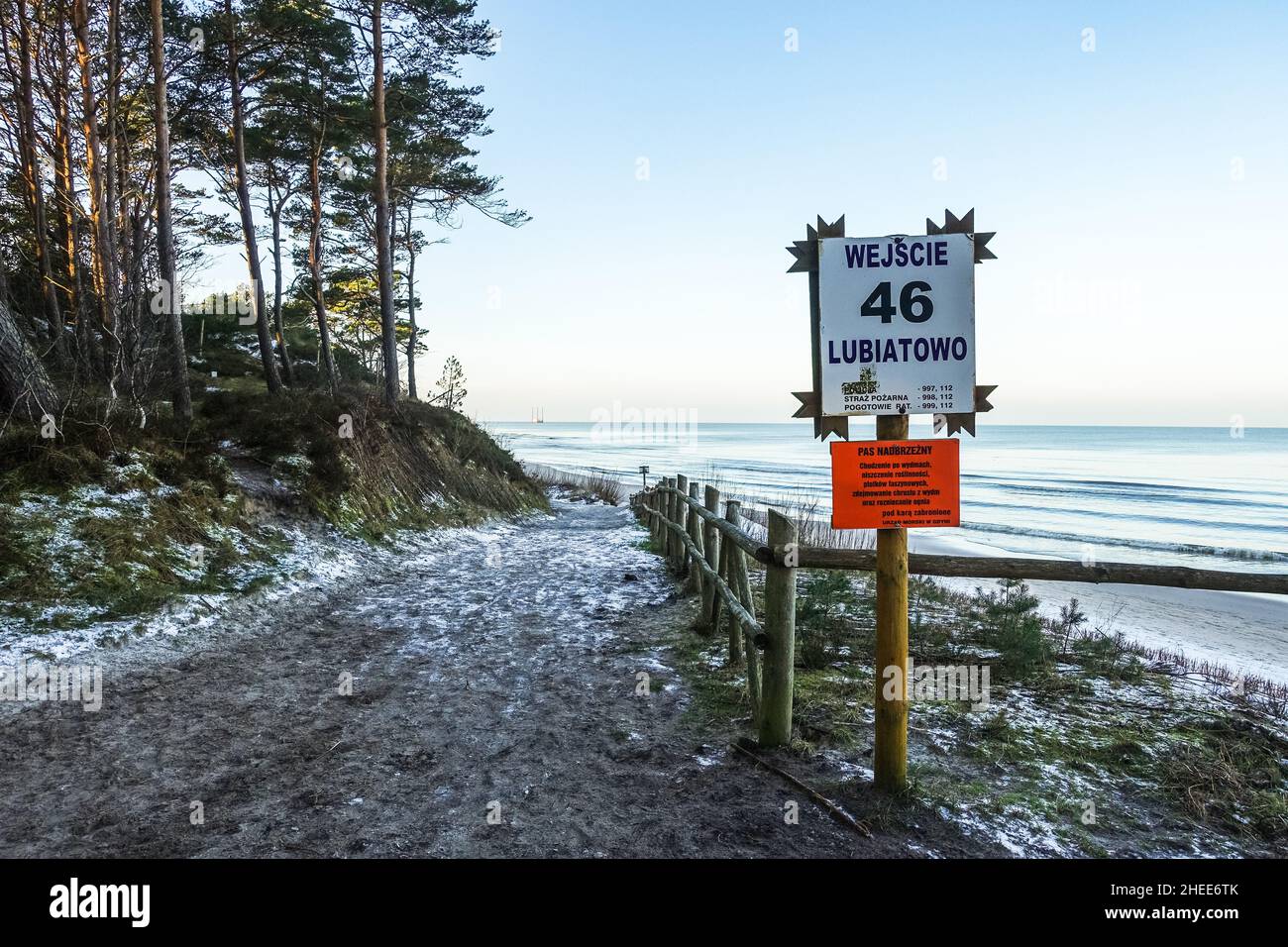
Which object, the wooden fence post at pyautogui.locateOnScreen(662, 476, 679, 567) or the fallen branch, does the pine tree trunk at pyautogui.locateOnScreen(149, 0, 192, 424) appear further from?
the fallen branch

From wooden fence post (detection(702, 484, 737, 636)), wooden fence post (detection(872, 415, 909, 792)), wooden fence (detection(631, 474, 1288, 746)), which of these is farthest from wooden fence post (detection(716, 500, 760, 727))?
wooden fence post (detection(872, 415, 909, 792))

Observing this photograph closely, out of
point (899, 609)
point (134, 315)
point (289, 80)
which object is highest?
point (289, 80)

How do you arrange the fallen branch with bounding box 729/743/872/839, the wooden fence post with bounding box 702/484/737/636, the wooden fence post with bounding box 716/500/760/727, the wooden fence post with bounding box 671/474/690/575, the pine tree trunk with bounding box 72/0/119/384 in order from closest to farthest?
the fallen branch with bounding box 729/743/872/839 → the wooden fence post with bounding box 716/500/760/727 → the wooden fence post with bounding box 702/484/737/636 → the wooden fence post with bounding box 671/474/690/575 → the pine tree trunk with bounding box 72/0/119/384

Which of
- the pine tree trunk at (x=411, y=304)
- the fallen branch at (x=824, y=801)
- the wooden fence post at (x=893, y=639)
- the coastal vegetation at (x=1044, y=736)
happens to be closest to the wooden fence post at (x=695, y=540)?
the coastal vegetation at (x=1044, y=736)

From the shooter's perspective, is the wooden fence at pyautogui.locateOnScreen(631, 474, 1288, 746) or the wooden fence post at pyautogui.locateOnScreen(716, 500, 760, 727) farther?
the wooden fence post at pyautogui.locateOnScreen(716, 500, 760, 727)

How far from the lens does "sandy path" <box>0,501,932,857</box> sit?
336 centimetres

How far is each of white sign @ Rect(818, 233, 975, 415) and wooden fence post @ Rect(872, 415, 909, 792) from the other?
0.20 m

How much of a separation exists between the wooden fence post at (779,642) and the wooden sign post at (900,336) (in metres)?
0.80

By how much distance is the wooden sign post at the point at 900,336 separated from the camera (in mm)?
3516

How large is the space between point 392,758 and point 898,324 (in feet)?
13.3
